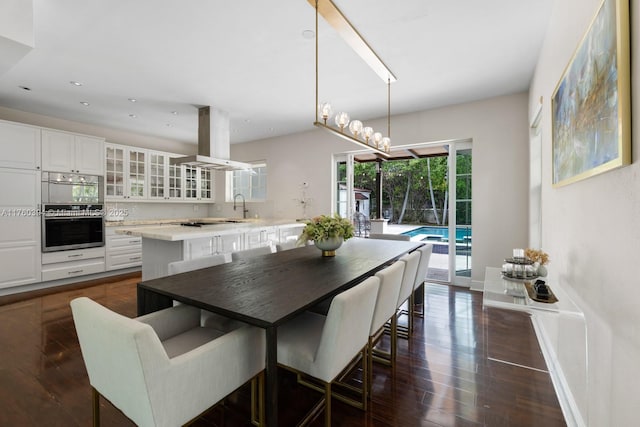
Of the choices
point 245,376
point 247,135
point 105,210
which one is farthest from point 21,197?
point 245,376

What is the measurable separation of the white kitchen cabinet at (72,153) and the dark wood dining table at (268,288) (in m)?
4.00

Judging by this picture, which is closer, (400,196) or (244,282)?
(244,282)

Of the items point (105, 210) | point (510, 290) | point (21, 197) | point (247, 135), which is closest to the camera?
point (510, 290)

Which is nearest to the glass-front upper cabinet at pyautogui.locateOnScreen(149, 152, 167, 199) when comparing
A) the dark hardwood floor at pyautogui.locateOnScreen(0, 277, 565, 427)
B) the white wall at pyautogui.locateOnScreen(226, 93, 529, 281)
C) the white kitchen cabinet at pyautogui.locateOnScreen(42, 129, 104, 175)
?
the white kitchen cabinet at pyautogui.locateOnScreen(42, 129, 104, 175)

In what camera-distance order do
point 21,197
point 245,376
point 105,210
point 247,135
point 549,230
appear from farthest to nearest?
point 247,135
point 105,210
point 21,197
point 549,230
point 245,376

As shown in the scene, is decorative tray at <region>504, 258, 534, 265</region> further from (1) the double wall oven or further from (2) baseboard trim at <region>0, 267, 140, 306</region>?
(1) the double wall oven

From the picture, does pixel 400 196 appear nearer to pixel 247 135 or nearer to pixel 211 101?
pixel 247 135

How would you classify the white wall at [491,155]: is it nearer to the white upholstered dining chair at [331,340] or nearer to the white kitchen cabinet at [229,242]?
the white kitchen cabinet at [229,242]

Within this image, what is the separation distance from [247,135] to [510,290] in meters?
5.39

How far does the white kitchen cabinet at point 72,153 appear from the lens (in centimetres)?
425

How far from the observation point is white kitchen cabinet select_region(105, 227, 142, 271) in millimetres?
4914

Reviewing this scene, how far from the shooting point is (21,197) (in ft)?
13.1

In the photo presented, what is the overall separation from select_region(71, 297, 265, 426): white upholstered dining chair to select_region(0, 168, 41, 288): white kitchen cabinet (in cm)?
407

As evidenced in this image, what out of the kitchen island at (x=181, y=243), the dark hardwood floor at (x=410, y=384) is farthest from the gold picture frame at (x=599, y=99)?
the kitchen island at (x=181, y=243)
